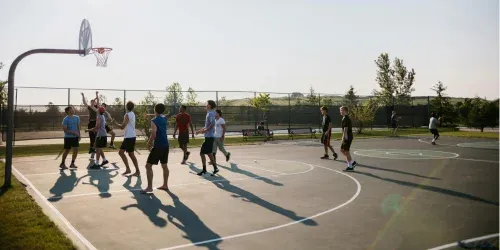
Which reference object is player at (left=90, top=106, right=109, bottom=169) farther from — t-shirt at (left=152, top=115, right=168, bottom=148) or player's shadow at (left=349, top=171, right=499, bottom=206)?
player's shadow at (left=349, top=171, right=499, bottom=206)

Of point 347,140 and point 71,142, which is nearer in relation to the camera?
point 347,140

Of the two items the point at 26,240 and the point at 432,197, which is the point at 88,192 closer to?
the point at 26,240

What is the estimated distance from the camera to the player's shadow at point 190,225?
531 centimetres

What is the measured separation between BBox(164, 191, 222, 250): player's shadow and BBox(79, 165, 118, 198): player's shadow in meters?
2.06

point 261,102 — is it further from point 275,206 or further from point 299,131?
point 275,206

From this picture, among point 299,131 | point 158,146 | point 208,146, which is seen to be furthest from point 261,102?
point 158,146

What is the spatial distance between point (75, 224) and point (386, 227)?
494 cm

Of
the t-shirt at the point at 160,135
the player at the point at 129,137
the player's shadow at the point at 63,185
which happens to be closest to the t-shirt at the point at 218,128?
the player at the point at 129,137

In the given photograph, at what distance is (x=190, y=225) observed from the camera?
5.99 meters

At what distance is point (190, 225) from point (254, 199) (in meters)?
2.15

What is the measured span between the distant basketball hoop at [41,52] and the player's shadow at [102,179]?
74.6 inches

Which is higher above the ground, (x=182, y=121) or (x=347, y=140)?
(x=182, y=121)

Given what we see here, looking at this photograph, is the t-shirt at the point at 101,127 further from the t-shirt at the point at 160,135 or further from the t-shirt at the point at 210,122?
the t-shirt at the point at 160,135

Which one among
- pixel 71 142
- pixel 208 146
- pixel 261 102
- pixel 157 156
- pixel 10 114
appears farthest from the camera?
Result: pixel 261 102
